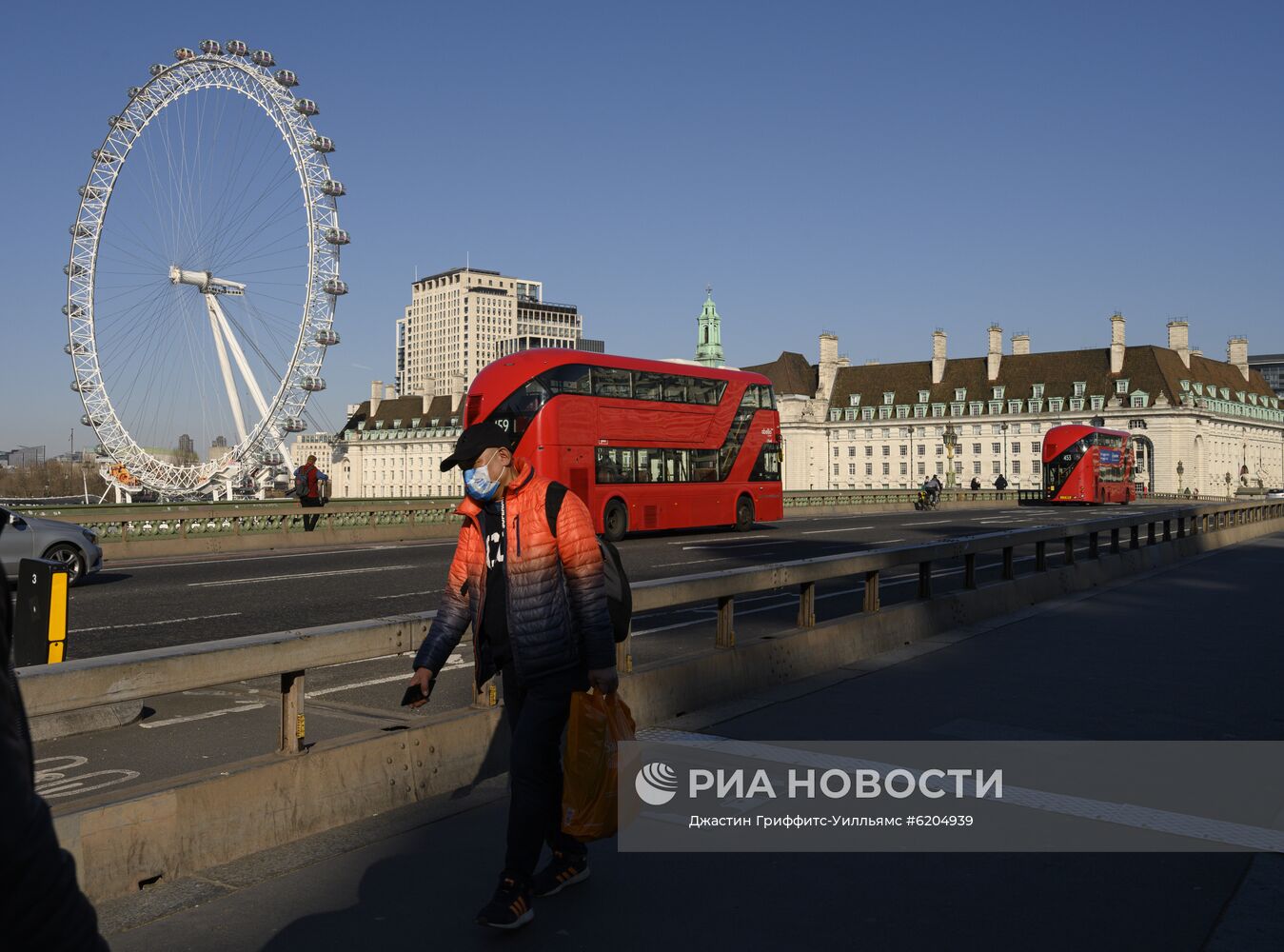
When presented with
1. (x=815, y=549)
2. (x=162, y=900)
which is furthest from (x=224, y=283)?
(x=162, y=900)

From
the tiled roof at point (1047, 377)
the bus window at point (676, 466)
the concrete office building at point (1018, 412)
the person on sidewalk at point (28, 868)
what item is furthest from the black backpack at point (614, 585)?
the tiled roof at point (1047, 377)

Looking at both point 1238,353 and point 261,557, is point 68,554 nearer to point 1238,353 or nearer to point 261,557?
point 261,557

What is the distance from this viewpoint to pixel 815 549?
83.9ft

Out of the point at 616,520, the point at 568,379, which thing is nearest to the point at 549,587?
the point at 568,379

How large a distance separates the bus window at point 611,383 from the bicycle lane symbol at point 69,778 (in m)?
21.6

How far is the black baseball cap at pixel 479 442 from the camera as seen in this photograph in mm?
4941

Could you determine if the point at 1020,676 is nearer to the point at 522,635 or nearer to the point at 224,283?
the point at 522,635

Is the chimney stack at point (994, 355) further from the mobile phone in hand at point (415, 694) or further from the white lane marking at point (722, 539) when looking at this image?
the mobile phone in hand at point (415, 694)

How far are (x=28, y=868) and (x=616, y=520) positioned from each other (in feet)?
91.3

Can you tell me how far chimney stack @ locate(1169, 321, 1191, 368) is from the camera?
14375 cm

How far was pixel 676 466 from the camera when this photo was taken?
31.7 m

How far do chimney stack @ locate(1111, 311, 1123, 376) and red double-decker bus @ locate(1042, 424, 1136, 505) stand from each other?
8587cm

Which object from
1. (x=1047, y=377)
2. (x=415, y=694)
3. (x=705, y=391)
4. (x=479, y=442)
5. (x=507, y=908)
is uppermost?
(x=1047, y=377)

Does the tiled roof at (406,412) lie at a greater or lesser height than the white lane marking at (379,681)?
greater
